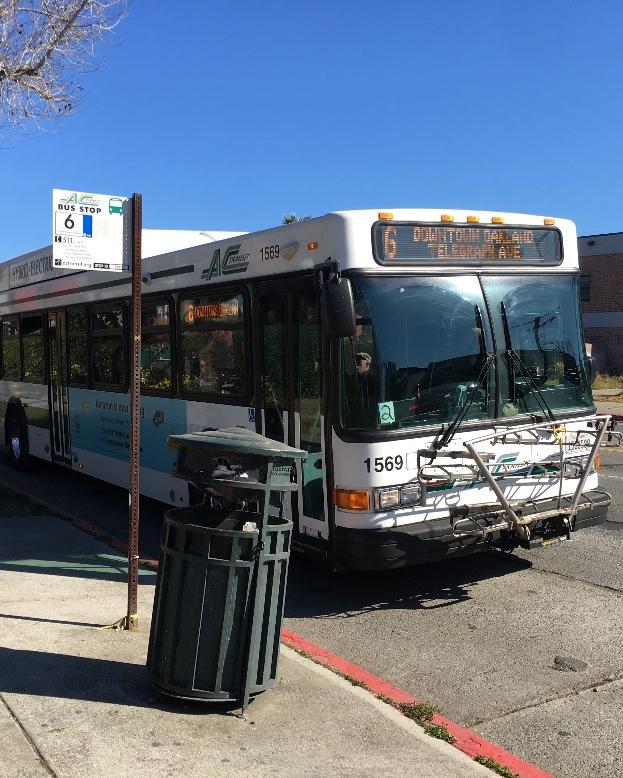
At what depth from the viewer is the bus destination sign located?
6113mm

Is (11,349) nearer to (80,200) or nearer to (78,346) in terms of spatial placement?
(78,346)

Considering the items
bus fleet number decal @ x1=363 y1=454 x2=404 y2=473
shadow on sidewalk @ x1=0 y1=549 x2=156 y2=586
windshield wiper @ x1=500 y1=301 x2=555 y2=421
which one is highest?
windshield wiper @ x1=500 y1=301 x2=555 y2=421

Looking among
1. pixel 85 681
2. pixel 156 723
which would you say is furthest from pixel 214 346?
pixel 156 723

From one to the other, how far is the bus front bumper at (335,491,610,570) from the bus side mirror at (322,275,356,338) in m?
1.46

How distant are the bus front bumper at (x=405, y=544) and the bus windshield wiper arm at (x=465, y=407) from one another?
60cm

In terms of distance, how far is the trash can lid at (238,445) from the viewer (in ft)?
14.2

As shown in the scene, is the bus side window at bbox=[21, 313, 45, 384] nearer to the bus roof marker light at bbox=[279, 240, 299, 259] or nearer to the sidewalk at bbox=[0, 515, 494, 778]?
the bus roof marker light at bbox=[279, 240, 299, 259]

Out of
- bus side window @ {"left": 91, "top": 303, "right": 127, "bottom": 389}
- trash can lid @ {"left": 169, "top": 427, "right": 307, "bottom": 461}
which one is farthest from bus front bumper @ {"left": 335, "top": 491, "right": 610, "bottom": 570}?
bus side window @ {"left": 91, "top": 303, "right": 127, "bottom": 389}

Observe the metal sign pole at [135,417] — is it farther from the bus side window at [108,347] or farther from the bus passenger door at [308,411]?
the bus side window at [108,347]

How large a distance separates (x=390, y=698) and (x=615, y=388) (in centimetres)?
3253

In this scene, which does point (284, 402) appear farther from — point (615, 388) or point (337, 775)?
point (615, 388)

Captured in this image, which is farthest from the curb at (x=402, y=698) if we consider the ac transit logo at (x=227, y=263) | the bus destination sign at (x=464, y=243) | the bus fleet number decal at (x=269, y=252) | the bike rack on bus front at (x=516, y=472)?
the ac transit logo at (x=227, y=263)

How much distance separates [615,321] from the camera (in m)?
40.9

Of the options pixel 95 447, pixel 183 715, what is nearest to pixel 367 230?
pixel 183 715
